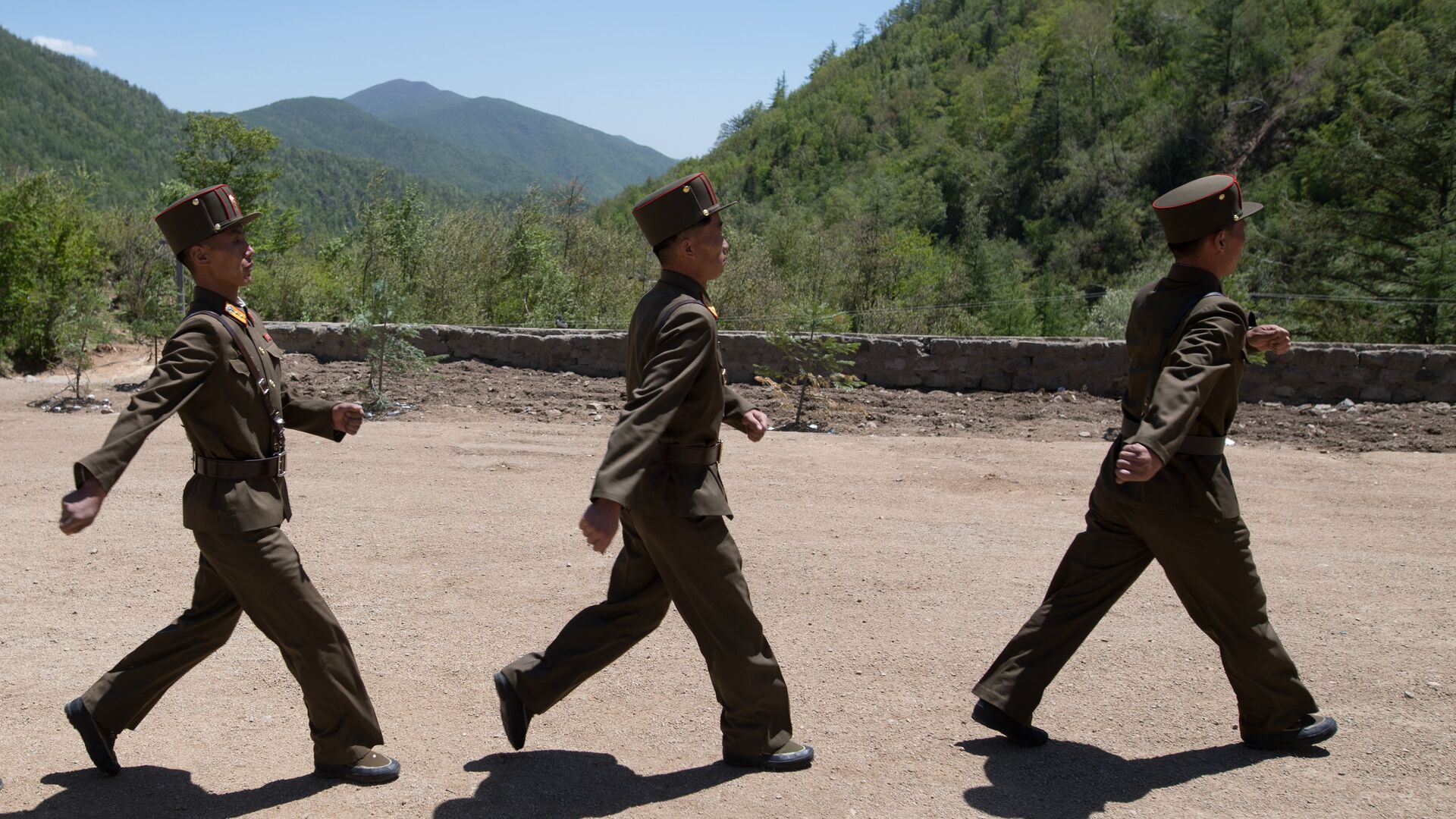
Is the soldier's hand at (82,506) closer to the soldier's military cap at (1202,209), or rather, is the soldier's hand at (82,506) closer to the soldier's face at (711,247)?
the soldier's face at (711,247)

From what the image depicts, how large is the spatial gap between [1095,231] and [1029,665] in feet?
144

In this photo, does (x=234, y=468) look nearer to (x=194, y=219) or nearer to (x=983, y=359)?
(x=194, y=219)

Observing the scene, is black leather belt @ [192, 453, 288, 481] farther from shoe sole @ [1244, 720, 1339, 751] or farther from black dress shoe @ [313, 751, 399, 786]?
shoe sole @ [1244, 720, 1339, 751]

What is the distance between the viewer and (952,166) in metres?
54.3

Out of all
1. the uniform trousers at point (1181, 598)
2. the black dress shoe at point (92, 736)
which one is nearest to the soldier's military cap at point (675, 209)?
the uniform trousers at point (1181, 598)

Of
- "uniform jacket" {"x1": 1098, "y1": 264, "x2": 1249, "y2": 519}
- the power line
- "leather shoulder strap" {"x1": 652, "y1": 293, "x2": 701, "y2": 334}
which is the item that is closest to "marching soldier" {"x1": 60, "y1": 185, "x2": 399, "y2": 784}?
"leather shoulder strap" {"x1": 652, "y1": 293, "x2": 701, "y2": 334}

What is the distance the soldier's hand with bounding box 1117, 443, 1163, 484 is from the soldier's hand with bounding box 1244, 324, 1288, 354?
84cm

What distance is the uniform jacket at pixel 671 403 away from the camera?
3.21 m

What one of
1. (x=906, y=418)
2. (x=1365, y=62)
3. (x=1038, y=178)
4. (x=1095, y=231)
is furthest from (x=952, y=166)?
(x=906, y=418)

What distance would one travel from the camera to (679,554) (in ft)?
11.2

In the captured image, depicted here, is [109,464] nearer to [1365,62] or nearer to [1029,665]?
[1029,665]

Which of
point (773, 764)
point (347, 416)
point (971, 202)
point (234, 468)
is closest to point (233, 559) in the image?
point (234, 468)

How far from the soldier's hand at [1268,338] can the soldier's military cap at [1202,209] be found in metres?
0.40

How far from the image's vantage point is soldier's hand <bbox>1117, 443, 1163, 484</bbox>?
3.22 meters
